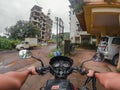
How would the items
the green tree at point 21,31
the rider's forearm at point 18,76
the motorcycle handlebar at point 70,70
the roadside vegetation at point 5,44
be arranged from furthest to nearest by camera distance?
1. the green tree at point 21,31
2. the roadside vegetation at point 5,44
3. the motorcycle handlebar at point 70,70
4. the rider's forearm at point 18,76

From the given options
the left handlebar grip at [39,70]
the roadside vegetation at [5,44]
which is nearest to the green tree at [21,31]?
the roadside vegetation at [5,44]

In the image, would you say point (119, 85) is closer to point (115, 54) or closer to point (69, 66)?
point (69, 66)

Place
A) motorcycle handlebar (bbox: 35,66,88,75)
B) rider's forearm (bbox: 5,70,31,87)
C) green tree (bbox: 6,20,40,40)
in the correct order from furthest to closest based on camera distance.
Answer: green tree (bbox: 6,20,40,40) < motorcycle handlebar (bbox: 35,66,88,75) < rider's forearm (bbox: 5,70,31,87)

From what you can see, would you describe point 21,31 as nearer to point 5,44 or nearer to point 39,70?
point 5,44

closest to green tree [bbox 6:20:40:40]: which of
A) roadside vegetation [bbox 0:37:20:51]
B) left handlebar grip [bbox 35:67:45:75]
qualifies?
roadside vegetation [bbox 0:37:20:51]

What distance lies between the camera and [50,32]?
119m

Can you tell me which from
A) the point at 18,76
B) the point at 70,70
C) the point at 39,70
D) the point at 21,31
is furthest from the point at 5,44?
the point at 18,76

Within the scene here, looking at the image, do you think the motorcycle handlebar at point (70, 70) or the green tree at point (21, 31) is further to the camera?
the green tree at point (21, 31)

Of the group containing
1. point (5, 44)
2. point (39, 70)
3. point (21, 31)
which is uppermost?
point (39, 70)

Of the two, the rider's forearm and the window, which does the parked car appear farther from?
the rider's forearm

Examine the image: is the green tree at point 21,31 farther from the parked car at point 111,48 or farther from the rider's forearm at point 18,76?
the rider's forearm at point 18,76

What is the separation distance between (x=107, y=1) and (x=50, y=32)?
10630 cm

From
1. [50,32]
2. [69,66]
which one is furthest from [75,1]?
[50,32]

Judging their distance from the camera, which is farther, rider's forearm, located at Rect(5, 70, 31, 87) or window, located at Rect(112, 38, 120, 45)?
window, located at Rect(112, 38, 120, 45)
